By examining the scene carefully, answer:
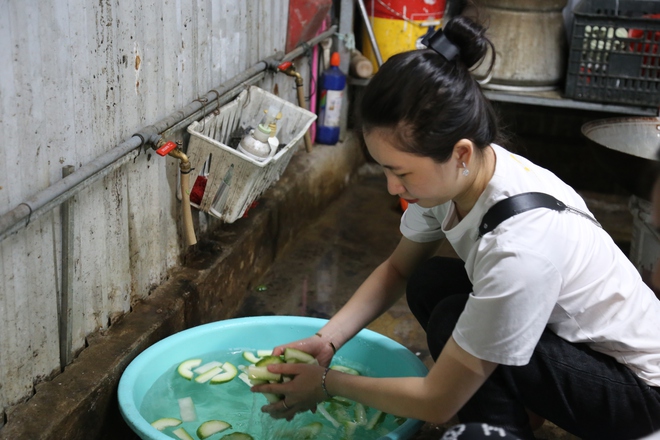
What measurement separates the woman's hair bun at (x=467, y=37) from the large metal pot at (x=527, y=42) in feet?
9.08

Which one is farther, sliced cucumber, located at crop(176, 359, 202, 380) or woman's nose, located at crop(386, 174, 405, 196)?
sliced cucumber, located at crop(176, 359, 202, 380)

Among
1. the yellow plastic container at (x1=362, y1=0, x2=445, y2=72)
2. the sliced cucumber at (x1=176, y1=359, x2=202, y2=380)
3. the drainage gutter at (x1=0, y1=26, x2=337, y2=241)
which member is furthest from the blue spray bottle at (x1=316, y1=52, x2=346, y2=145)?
the sliced cucumber at (x1=176, y1=359, x2=202, y2=380)

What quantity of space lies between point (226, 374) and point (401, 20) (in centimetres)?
274

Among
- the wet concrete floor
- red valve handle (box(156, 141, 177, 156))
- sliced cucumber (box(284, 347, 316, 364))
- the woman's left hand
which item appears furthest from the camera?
the wet concrete floor

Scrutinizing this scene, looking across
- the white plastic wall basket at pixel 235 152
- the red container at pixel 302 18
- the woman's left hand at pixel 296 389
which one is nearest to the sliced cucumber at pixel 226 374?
the woman's left hand at pixel 296 389

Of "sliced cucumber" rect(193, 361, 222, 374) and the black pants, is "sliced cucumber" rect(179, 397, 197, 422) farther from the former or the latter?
the black pants

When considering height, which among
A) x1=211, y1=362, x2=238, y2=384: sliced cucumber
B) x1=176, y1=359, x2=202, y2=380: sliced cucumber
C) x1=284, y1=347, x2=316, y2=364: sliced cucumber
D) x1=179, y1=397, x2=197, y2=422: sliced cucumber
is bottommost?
x1=179, y1=397, x2=197, y2=422: sliced cucumber

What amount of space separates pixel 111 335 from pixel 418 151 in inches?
51.1

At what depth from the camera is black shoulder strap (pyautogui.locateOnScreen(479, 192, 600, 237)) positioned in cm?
174

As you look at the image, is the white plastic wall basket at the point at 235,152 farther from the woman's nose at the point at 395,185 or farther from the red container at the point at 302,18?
the woman's nose at the point at 395,185

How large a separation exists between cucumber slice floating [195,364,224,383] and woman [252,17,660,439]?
0.47m

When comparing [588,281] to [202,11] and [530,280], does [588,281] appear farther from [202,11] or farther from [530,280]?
[202,11]

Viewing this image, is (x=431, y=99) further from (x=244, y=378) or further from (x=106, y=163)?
(x=244, y=378)

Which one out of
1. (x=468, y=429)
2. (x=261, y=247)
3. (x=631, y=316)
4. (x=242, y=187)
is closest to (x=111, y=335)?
(x=242, y=187)
